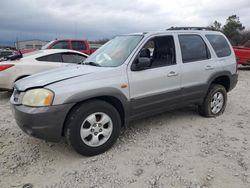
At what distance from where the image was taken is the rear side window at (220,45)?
5.15m

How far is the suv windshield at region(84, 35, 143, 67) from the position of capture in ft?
13.2

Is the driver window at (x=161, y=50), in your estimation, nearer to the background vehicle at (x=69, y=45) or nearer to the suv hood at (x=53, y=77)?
the suv hood at (x=53, y=77)

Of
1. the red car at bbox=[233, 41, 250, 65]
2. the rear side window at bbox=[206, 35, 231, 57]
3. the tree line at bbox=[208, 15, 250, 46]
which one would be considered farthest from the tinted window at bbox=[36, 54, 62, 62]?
the tree line at bbox=[208, 15, 250, 46]

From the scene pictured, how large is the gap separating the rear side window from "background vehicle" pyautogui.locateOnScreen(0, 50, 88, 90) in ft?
13.0

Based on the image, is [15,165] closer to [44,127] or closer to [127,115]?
[44,127]

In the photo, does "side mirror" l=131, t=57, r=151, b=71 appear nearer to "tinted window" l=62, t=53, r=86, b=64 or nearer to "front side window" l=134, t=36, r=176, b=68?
"front side window" l=134, t=36, r=176, b=68

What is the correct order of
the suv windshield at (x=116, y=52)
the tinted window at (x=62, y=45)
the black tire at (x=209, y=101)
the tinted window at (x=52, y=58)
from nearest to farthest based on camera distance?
the suv windshield at (x=116, y=52)
the black tire at (x=209, y=101)
the tinted window at (x=52, y=58)
the tinted window at (x=62, y=45)

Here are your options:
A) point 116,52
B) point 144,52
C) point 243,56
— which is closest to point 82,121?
point 116,52

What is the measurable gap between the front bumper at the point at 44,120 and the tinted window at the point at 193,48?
7.98ft

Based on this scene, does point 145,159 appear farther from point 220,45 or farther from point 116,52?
point 220,45

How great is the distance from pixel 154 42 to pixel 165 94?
96 centimetres

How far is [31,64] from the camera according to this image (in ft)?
22.3

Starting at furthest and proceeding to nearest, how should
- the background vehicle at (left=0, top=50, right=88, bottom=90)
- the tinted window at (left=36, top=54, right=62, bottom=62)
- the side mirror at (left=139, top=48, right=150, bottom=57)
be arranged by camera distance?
the tinted window at (left=36, top=54, right=62, bottom=62) → the background vehicle at (left=0, top=50, right=88, bottom=90) → the side mirror at (left=139, top=48, right=150, bottom=57)

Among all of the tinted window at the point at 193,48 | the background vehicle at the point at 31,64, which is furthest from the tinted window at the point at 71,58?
the tinted window at the point at 193,48
